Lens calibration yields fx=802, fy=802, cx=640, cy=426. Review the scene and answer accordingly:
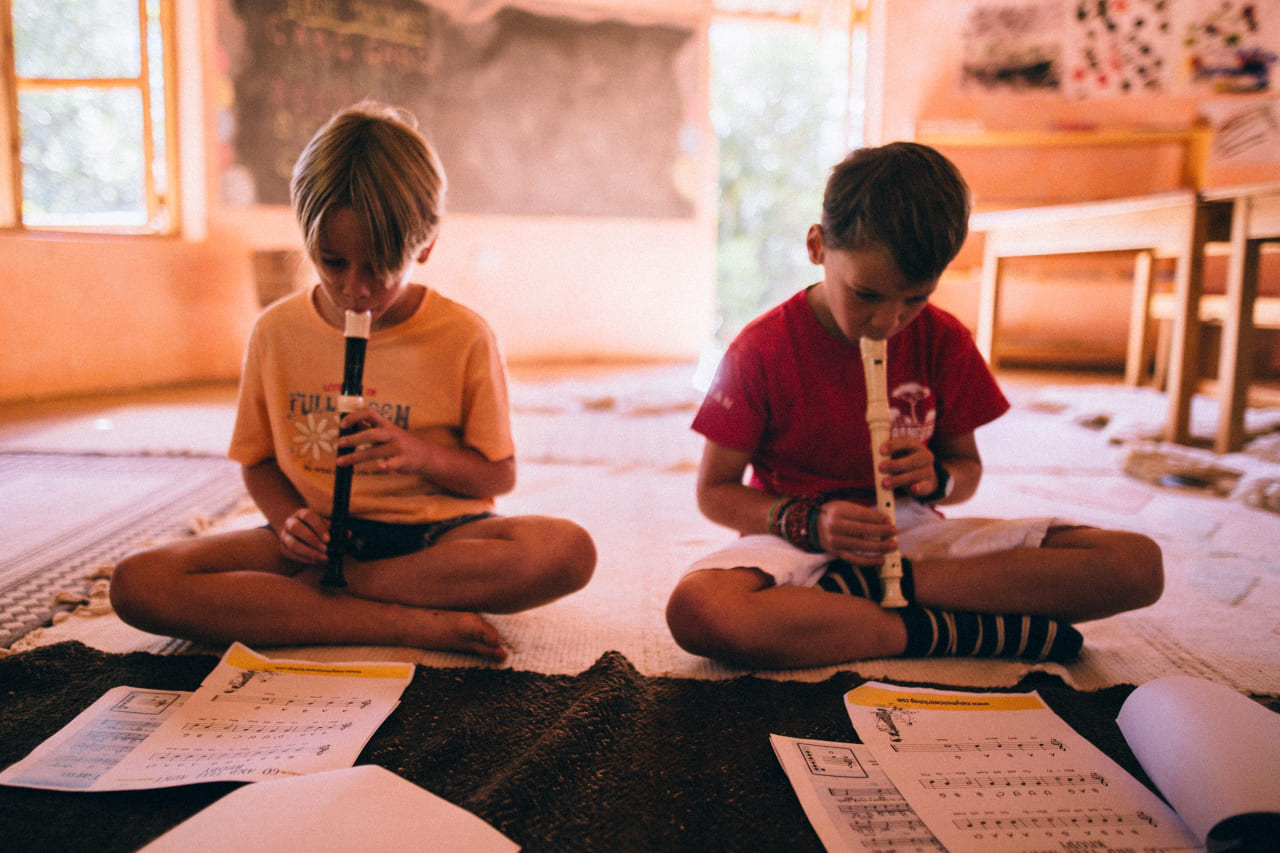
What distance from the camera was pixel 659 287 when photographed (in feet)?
14.1

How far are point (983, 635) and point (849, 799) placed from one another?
1.21 feet

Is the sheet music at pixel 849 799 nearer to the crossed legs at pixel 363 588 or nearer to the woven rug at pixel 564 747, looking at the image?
the woven rug at pixel 564 747

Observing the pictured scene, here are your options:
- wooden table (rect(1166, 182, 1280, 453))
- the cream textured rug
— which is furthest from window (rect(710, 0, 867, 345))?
wooden table (rect(1166, 182, 1280, 453))

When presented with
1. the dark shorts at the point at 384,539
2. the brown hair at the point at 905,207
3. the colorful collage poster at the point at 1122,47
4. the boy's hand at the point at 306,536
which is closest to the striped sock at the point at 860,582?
the brown hair at the point at 905,207

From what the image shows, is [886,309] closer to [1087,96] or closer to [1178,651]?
[1178,651]

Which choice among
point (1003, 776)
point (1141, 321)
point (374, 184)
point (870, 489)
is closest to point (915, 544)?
point (870, 489)

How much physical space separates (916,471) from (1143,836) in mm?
403

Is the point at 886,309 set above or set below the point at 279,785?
above

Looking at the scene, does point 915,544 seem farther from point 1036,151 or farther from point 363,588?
point 1036,151

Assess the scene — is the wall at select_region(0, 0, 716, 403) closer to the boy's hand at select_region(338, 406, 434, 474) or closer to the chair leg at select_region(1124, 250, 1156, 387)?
the chair leg at select_region(1124, 250, 1156, 387)

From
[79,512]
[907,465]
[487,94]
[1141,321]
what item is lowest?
[79,512]

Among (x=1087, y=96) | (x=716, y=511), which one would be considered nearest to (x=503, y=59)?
(x=1087, y=96)

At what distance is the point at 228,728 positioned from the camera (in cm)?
75

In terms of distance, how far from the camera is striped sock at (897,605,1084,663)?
0.95 meters
